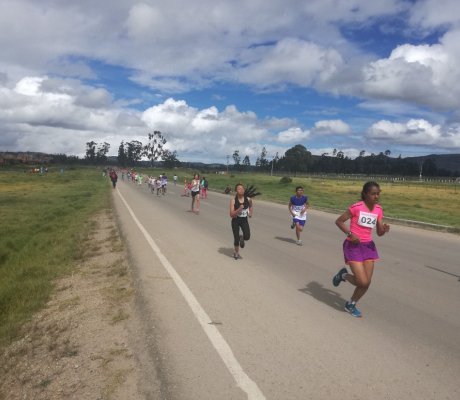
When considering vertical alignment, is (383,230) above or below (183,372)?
above

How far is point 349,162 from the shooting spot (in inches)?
7224

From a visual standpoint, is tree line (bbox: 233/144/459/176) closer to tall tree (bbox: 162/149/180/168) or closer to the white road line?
tall tree (bbox: 162/149/180/168)

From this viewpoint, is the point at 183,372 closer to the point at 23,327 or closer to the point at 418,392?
the point at 418,392

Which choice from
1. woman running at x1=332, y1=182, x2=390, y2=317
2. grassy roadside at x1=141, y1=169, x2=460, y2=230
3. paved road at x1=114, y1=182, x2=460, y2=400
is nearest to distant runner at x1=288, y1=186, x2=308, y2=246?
paved road at x1=114, y1=182, x2=460, y2=400

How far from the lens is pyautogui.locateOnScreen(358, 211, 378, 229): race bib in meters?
5.68

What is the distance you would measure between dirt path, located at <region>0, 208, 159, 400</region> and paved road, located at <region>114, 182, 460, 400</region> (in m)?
0.21

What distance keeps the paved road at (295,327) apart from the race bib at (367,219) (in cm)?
119

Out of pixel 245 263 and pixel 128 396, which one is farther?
pixel 245 263

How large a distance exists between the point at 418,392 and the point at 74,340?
11.8ft

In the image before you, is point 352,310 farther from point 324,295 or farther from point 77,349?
point 77,349

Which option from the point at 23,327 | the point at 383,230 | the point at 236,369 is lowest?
the point at 23,327

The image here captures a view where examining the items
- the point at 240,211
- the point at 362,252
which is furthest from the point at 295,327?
the point at 240,211

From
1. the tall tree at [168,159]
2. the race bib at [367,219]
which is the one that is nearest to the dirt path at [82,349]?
the race bib at [367,219]

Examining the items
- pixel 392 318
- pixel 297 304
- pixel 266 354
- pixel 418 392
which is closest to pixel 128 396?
pixel 266 354
